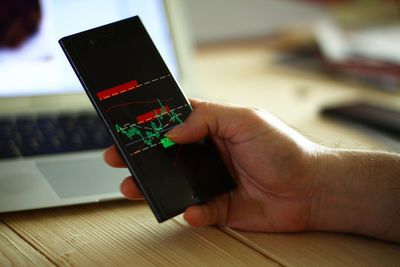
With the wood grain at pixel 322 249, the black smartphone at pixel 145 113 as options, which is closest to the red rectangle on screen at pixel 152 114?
the black smartphone at pixel 145 113


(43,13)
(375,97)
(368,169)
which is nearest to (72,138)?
(43,13)

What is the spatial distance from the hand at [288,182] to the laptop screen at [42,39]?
0.83ft

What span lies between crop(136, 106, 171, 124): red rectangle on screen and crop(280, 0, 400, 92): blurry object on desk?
1.90 ft

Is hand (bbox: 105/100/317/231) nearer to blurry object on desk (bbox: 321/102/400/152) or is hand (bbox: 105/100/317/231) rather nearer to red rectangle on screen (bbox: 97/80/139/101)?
red rectangle on screen (bbox: 97/80/139/101)

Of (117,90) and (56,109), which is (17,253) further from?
(56,109)

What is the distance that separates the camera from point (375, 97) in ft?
2.47

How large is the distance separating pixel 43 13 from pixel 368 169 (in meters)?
0.52

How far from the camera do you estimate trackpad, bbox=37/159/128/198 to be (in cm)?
40

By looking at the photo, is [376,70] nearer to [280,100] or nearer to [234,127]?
[280,100]

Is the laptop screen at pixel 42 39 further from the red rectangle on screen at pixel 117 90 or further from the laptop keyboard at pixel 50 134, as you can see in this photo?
the red rectangle on screen at pixel 117 90

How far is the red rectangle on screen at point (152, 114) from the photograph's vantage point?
37 centimetres

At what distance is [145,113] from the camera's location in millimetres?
370

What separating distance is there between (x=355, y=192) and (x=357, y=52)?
61cm

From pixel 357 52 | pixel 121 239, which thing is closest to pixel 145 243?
pixel 121 239
